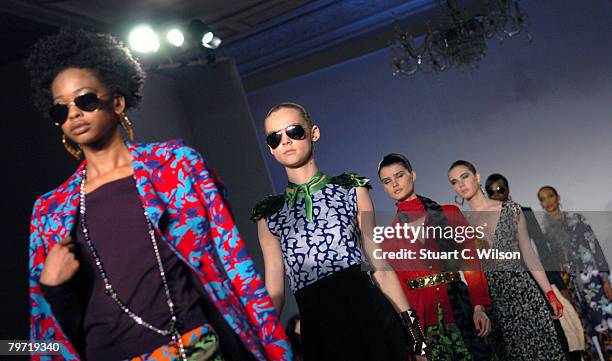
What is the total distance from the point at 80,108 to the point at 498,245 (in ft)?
12.3

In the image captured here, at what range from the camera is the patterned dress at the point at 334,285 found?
9.50 feet

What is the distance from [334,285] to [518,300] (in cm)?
264

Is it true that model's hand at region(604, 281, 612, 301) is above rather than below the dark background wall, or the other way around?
below

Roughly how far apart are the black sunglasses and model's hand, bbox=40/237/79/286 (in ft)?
1.18

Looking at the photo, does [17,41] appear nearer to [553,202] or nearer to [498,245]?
[498,245]

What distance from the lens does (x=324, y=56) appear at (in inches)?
Result: 398

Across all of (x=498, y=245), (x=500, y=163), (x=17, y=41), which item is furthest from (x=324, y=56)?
(x=498, y=245)

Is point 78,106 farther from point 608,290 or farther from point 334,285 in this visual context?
point 608,290

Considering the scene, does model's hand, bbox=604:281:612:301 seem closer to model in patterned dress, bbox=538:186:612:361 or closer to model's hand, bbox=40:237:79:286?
model in patterned dress, bbox=538:186:612:361

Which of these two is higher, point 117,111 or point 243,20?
point 243,20

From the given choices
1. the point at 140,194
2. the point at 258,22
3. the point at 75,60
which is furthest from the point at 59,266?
the point at 258,22

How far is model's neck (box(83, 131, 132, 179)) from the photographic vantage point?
214cm

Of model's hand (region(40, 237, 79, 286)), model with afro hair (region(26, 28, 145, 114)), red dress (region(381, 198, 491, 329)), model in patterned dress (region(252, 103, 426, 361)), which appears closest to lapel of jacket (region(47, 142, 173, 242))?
model's hand (region(40, 237, 79, 286))

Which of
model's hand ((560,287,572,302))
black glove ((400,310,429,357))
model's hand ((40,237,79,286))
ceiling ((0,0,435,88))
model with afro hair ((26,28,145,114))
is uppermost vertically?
ceiling ((0,0,435,88))
